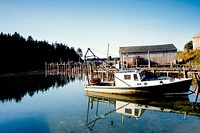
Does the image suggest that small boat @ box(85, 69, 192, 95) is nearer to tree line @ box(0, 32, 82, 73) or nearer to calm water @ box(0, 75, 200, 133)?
calm water @ box(0, 75, 200, 133)

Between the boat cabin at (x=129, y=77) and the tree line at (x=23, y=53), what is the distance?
115ft

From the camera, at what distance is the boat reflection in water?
665 inches

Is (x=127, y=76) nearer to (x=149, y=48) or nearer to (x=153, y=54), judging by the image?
(x=153, y=54)

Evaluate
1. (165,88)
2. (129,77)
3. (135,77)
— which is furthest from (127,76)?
(165,88)

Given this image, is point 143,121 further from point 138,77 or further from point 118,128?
point 138,77

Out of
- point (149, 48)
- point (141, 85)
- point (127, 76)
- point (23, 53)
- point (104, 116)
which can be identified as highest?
point (23, 53)

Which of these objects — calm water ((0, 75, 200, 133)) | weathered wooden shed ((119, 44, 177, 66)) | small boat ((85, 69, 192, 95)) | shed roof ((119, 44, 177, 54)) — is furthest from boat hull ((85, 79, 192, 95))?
shed roof ((119, 44, 177, 54))

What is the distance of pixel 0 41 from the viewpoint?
70125 millimetres

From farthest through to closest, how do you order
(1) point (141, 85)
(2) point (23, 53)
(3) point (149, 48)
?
(2) point (23, 53) → (3) point (149, 48) → (1) point (141, 85)

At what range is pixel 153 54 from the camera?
4662cm

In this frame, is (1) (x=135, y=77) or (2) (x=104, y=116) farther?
(1) (x=135, y=77)

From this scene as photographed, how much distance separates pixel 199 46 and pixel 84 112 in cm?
4324

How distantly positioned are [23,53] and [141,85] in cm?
6489

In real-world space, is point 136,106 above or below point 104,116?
above
